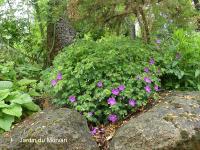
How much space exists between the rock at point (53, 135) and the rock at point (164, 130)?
1.11 feet

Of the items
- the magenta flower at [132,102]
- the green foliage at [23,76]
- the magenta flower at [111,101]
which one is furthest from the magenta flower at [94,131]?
the green foliage at [23,76]

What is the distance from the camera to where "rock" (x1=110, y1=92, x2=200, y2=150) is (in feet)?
11.5

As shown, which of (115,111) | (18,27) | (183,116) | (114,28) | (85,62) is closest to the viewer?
(183,116)

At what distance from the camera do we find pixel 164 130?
3.60 meters

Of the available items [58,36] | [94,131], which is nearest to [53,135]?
[94,131]

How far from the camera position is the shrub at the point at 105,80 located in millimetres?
4215

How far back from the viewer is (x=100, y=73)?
172 inches

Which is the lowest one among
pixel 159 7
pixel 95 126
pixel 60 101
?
pixel 95 126

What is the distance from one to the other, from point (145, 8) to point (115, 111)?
5.66 feet

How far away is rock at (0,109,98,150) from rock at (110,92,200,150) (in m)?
0.34

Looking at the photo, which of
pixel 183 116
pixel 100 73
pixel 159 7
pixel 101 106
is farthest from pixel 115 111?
pixel 159 7

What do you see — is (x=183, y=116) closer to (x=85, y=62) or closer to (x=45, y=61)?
(x=85, y=62)

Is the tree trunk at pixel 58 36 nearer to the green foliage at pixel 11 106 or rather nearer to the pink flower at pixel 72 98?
the green foliage at pixel 11 106

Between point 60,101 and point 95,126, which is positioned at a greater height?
point 60,101
